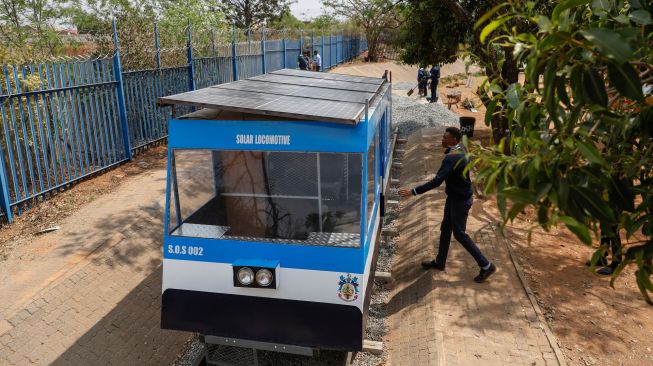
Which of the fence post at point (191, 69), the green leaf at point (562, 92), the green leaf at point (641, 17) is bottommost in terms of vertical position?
the fence post at point (191, 69)

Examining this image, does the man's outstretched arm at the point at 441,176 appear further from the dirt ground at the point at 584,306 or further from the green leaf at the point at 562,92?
the green leaf at the point at 562,92

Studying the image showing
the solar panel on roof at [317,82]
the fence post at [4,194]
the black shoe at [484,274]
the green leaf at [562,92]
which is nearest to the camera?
the green leaf at [562,92]

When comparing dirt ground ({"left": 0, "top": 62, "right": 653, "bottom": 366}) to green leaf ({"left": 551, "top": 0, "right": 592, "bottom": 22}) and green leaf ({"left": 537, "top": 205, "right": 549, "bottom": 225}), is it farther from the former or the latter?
green leaf ({"left": 551, "top": 0, "right": 592, "bottom": 22})

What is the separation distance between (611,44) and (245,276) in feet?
11.7

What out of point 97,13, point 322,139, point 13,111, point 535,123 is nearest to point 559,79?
point 535,123

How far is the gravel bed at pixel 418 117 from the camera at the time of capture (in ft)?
58.6

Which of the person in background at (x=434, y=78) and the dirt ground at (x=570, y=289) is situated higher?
the person in background at (x=434, y=78)

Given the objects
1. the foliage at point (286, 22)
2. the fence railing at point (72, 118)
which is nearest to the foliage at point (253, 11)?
the foliage at point (286, 22)

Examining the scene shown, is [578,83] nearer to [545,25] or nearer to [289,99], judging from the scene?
[545,25]

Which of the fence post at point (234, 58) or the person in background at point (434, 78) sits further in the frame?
the person in background at point (434, 78)

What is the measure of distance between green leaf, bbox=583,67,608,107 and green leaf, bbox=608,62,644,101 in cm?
7

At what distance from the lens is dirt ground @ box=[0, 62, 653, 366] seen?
5320 mm

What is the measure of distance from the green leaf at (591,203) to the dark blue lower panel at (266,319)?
2832 millimetres

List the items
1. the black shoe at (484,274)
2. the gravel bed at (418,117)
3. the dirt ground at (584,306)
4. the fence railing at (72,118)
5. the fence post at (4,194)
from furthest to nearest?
the gravel bed at (418,117)
the fence railing at (72,118)
the fence post at (4,194)
the black shoe at (484,274)
the dirt ground at (584,306)
